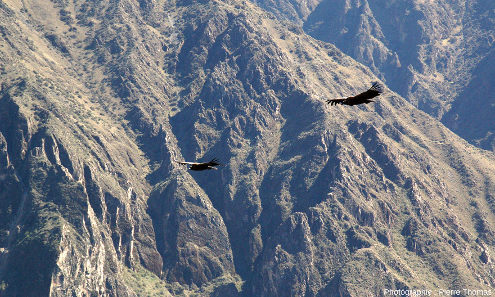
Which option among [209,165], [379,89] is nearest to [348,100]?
[379,89]

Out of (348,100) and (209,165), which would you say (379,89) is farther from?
(209,165)
